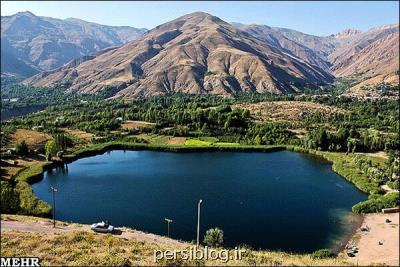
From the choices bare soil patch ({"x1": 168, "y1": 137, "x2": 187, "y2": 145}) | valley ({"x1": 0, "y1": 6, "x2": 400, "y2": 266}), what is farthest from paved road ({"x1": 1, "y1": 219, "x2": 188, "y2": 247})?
bare soil patch ({"x1": 168, "y1": 137, "x2": 187, "y2": 145})

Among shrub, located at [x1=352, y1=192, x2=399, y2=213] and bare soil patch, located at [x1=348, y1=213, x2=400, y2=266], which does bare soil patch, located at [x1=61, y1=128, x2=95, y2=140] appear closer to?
shrub, located at [x1=352, y1=192, x2=399, y2=213]

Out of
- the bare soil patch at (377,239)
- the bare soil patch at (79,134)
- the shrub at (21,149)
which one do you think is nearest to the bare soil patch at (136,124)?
the bare soil patch at (79,134)

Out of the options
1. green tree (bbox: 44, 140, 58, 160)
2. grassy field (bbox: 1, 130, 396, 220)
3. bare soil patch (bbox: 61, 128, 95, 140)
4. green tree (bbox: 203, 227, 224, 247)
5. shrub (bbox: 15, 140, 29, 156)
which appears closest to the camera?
green tree (bbox: 203, 227, 224, 247)

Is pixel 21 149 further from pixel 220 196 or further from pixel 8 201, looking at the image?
pixel 220 196

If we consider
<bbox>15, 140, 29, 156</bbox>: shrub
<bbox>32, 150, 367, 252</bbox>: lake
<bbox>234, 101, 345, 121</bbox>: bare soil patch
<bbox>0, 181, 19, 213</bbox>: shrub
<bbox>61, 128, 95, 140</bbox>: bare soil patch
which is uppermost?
→ <bbox>234, 101, 345, 121</bbox>: bare soil patch

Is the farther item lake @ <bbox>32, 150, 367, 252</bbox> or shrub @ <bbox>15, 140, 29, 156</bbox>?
shrub @ <bbox>15, 140, 29, 156</bbox>

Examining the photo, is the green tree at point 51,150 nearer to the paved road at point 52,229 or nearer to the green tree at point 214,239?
the paved road at point 52,229

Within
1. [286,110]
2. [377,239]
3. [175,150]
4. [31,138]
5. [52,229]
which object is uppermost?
[286,110]

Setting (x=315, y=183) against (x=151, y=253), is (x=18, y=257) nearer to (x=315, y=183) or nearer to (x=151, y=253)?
(x=151, y=253)

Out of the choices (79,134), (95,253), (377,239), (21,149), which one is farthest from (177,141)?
(95,253)
